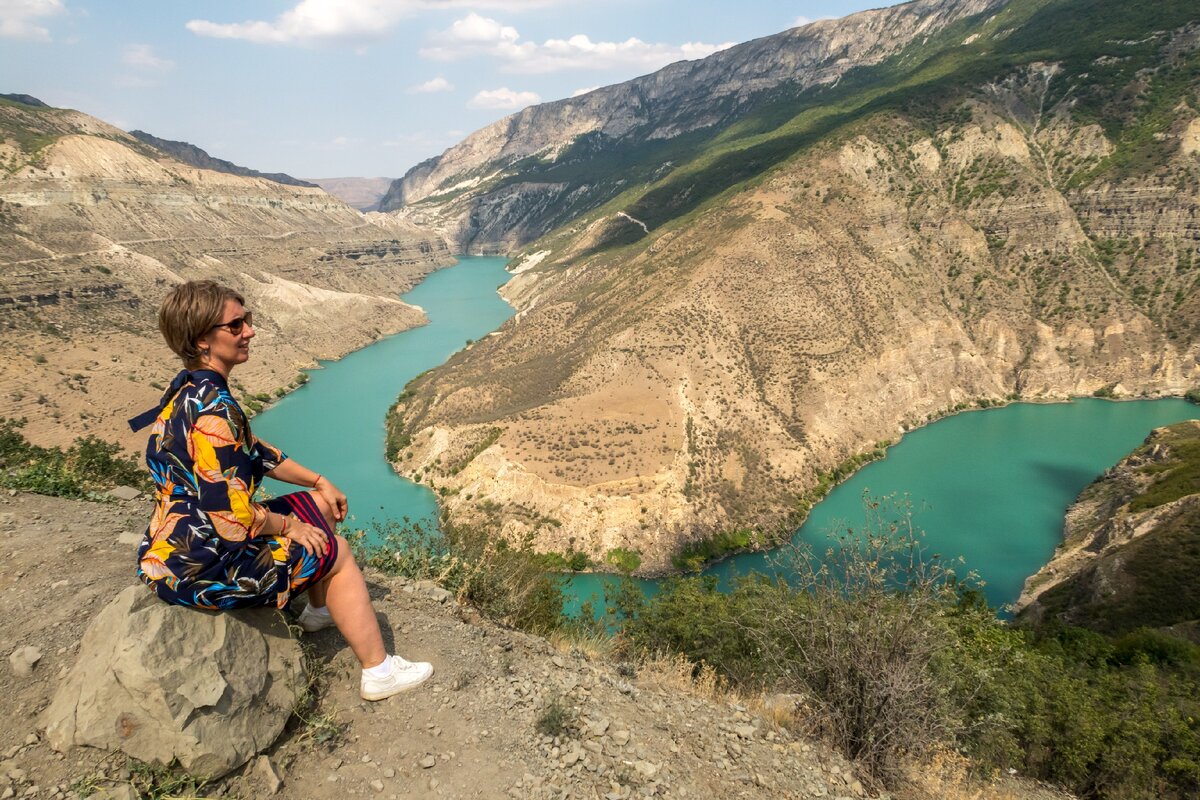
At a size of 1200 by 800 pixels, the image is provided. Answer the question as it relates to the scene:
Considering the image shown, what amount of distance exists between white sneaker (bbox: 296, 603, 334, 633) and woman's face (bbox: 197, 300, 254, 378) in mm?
2117

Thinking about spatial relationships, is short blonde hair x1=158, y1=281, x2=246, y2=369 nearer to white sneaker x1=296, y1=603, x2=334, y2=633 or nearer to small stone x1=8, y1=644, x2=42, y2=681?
white sneaker x1=296, y1=603, x2=334, y2=633

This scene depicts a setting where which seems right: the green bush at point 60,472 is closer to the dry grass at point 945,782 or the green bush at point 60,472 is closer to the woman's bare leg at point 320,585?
the woman's bare leg at point 320,585

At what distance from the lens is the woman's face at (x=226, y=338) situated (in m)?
3.64

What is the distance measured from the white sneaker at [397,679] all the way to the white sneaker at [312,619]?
634 mm

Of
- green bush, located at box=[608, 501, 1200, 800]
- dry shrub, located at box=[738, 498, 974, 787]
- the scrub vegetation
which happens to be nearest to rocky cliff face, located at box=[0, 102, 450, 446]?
the scrub vegetation

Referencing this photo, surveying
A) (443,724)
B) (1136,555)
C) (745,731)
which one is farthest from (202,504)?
(1136,555)

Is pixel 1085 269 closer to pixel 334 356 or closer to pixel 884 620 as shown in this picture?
pixel 884 620

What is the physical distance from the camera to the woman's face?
3.64 meters

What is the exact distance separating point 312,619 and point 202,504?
64.4 inches

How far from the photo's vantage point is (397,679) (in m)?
4.46

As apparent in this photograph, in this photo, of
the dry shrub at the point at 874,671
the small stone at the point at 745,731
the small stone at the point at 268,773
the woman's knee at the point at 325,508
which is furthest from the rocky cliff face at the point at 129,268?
the dry shrub at the point at 874,671

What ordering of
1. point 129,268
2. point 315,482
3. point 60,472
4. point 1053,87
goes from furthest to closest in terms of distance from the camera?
point 1053,87
point 129,268
point 60,472
point 315,482

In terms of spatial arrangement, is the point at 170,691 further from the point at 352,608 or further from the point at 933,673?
the point at 933,673

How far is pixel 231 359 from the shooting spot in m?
3.88
